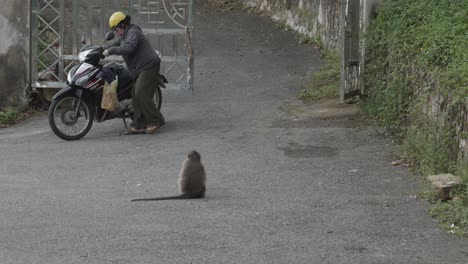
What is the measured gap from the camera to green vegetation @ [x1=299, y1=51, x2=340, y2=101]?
1628 centimetres

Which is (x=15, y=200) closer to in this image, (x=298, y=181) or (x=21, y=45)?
(x=298, y=181)

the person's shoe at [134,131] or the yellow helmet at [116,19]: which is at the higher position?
the yellow helmet at [116,19]

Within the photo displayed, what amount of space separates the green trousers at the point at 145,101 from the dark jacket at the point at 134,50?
0.35 feet

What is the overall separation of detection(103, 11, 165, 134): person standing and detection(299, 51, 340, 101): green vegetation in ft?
10.8

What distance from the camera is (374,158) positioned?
11.8 metres

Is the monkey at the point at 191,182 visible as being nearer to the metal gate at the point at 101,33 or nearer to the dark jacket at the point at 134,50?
the dark jacket at the point at 134,50

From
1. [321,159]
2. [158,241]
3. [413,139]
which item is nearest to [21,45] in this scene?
[321,159]

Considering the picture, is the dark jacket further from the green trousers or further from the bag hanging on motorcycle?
the bag hanging on motorcycle

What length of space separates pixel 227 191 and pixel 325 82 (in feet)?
24.3

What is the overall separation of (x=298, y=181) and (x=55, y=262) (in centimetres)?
390

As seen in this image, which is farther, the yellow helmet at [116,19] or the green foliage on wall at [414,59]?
the yellow helmet at [116,19]

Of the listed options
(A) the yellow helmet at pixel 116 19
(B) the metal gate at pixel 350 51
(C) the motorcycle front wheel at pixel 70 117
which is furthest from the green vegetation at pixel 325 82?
(C) the motorcycle front wheel at pixel 70 117

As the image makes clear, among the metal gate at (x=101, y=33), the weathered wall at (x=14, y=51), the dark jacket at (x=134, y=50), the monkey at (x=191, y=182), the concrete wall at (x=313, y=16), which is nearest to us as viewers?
the monkey at (x=191, y=182)

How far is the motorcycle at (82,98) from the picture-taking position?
44.7 feet
